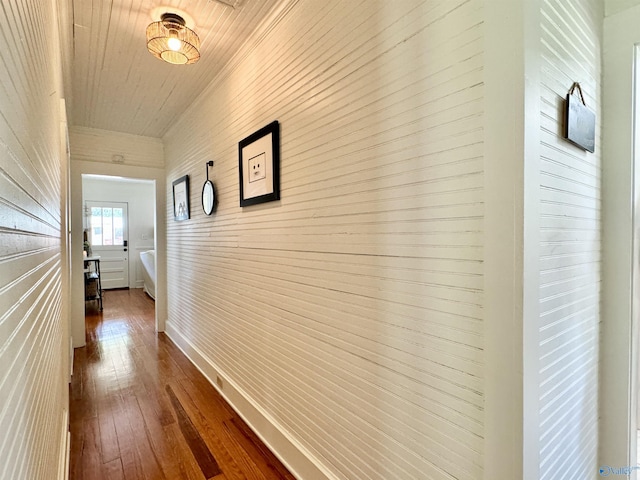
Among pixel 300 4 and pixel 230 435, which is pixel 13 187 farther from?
pixel 230 435

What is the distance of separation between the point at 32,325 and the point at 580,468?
192 centimetres

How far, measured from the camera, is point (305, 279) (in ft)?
Answer: 5.49

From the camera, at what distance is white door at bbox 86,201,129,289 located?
729 centimetres

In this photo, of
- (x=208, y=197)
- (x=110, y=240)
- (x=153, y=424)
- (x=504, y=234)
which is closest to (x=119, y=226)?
(x=110, y=240)

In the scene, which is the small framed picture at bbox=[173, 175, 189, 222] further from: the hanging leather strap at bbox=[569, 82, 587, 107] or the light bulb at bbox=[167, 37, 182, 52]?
the hanging leather strap at bbox=[569, 82, 587, 107]

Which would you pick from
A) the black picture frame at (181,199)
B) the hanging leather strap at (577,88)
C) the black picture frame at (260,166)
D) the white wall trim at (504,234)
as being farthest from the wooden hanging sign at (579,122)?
the black picture frame at (181,199)

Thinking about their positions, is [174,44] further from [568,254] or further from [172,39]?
A: [568,254]

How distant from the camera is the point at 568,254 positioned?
1.10 meters

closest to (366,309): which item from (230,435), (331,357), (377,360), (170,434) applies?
(377,360)

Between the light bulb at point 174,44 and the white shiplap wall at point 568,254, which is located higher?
the light bulb at point 174,44

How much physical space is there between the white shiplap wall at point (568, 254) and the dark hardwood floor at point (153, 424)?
4.72 ft

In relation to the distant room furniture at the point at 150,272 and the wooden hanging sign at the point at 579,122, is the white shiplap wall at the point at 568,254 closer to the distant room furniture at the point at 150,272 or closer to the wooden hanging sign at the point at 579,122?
the wooden hanging sign at the point at 579,122

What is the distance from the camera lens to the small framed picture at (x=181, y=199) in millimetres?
3469

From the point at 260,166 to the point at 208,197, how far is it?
1.04m
